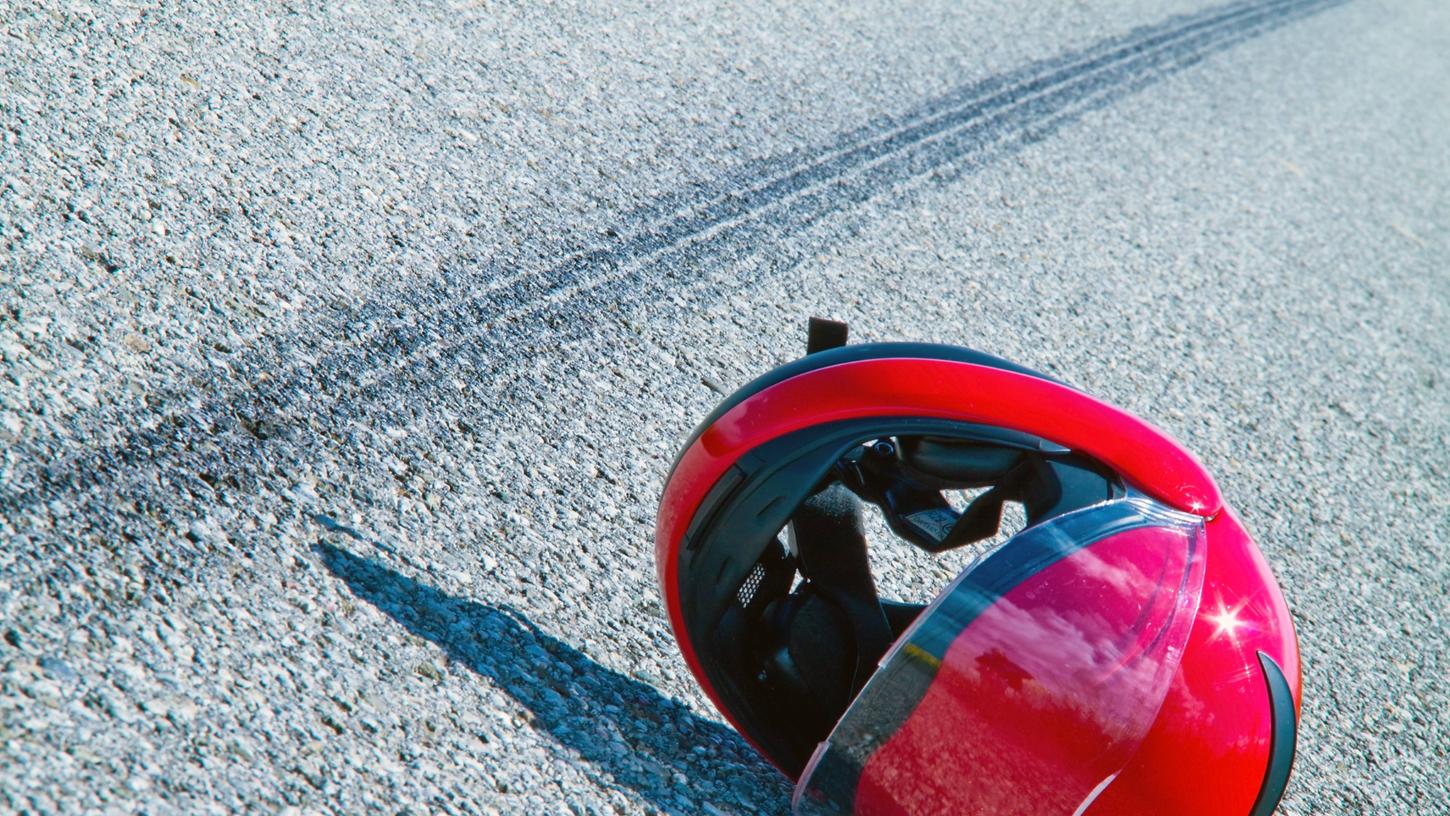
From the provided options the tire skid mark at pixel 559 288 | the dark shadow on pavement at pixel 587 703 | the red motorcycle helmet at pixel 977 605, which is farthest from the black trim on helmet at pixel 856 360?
the tire skid mark at pixel 559 288

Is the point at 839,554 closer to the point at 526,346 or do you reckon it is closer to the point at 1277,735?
the point at 1277,735

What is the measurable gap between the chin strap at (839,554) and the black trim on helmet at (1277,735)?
75 cm

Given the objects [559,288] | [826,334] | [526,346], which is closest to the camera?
[826,334]

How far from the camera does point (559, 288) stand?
378cm

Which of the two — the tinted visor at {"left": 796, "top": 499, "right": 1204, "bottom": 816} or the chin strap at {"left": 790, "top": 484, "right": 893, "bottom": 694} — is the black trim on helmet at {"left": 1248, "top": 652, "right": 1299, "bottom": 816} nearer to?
the tinted visor at {"left": 796, "top": 499, "right": 1204, "bottom": 816}

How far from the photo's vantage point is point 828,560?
2.68 m

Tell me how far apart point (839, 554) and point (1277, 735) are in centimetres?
90

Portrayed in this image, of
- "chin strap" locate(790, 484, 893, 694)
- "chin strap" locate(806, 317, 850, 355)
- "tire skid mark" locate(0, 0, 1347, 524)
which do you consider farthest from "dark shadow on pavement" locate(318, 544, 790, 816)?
"chin strap" locate(806, 317, 850, 355)

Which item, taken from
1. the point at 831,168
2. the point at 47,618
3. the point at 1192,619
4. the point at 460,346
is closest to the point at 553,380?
the point at 460,346

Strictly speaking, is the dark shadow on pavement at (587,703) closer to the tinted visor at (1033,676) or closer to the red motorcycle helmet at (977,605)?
the red motorcycle helmet at (977,605)

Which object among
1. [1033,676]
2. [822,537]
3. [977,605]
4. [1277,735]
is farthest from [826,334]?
[1277,735]

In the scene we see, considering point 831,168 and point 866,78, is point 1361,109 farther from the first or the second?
point 831,168

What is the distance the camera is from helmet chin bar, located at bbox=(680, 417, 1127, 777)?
237 centimetres

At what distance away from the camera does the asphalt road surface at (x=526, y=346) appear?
7.53 ft
